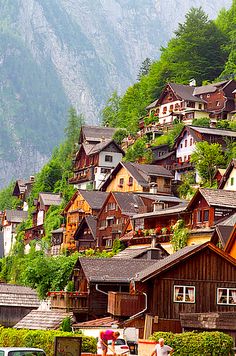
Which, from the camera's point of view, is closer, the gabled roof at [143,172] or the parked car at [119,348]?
the parked car at [119,348]

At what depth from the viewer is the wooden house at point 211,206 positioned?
65562 millimetres

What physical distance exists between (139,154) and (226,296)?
225 ft

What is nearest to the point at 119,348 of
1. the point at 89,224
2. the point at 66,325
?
the point at 66,325

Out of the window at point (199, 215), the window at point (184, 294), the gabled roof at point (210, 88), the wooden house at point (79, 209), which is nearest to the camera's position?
the window at point (184, 294)

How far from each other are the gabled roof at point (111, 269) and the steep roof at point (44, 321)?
334 centimetres

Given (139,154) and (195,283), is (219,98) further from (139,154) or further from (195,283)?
(195,283)

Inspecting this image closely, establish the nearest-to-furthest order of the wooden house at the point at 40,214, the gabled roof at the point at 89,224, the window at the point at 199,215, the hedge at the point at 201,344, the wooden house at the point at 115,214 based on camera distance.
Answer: the hedge at the point at 201,344, the window at the point at 199,215, the wooden house at the point at 115,214, the gabled roof at the point at 89,224, the wooden house at the point at 40,214

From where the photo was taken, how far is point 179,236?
6831cm

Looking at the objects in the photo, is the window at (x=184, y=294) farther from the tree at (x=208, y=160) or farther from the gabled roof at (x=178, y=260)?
the tree at (x=208, y=160)

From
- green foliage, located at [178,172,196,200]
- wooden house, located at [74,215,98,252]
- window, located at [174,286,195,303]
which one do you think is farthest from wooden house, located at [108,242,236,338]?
green foliage, located at [178,172,196,200]

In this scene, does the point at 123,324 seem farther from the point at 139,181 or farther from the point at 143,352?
the point at 139,181

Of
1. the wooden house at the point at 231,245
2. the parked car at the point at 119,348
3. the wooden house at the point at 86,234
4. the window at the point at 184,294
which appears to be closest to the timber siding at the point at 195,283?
the window at the point at 184,294

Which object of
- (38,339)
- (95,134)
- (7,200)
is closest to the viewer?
(38,339)

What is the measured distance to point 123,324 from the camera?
1871 inches
